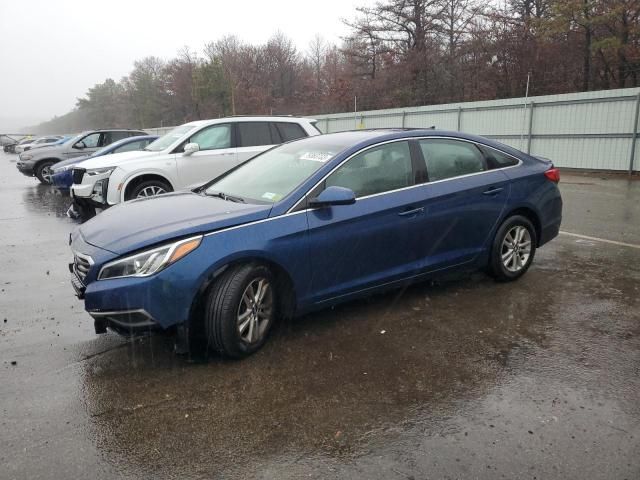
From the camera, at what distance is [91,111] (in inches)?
4028

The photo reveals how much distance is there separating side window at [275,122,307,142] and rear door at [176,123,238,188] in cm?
90

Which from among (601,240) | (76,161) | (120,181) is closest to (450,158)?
(601,240)

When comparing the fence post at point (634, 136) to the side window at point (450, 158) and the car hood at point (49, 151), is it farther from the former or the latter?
the car hood at point (49, 151)

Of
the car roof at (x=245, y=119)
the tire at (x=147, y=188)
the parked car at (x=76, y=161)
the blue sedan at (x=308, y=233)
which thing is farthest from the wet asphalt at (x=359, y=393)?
the parked car at (x=76, y=161)

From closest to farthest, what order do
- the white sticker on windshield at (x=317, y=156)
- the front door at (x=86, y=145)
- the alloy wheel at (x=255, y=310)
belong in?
the alloy wheel at (x=255, y=310), the white sticker on windshield at (x=317, y=156), the front door at (x=86, y=145)

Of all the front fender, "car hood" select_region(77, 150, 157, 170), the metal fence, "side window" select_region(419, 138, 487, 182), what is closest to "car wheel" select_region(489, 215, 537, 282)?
"side window" select_region(419, 138, 487, 182)

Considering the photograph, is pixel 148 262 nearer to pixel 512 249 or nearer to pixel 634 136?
pixel 512 249

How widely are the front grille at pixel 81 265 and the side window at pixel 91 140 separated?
13.8 meters

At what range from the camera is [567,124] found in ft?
55.2

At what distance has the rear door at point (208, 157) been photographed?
30.0 feet

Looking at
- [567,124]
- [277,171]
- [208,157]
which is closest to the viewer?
[277,171]

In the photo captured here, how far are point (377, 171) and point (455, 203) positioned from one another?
836mm

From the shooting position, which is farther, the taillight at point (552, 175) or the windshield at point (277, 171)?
the taillight at point (552, 175)

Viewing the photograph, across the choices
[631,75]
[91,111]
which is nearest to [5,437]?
[631,75]
